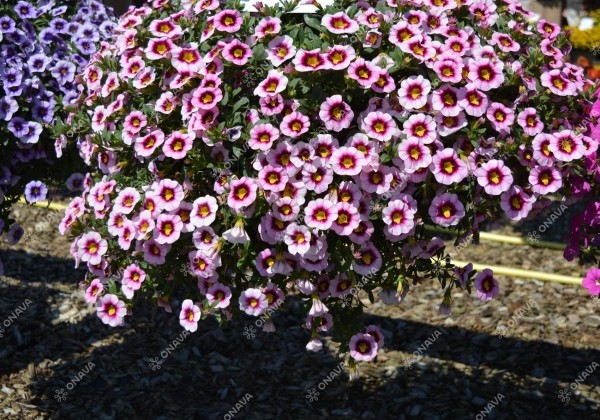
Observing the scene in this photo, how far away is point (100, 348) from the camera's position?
5203mm

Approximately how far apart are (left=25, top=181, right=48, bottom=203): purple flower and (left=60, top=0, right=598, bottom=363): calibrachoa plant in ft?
3.04

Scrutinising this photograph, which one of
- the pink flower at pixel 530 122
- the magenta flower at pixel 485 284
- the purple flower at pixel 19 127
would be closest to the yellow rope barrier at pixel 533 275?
the magenta flower at pixel 485 284

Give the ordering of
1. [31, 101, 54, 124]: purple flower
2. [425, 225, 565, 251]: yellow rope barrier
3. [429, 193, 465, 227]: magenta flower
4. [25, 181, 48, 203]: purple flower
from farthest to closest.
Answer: [425, 225, 565, 251]: yellow rope barrier < [25, 181, 48, 203]: purple flower < [31, 101, 54, 124]: purple flower < [429, 193, 465, 227]: magenta flower

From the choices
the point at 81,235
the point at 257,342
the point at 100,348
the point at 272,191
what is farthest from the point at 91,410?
the point at 272,191

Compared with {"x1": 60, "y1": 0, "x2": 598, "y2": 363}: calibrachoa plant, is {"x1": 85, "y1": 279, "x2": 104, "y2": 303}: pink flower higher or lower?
lower

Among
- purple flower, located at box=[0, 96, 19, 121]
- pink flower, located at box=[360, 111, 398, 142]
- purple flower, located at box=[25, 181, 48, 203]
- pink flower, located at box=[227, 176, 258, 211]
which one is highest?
pink flower, located at box=[360, 111, 398, 142]

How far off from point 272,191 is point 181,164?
19.6 inches

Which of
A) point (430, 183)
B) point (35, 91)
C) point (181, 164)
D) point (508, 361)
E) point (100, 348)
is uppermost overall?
point (430, 183)

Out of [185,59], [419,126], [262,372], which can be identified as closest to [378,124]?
[419,126]

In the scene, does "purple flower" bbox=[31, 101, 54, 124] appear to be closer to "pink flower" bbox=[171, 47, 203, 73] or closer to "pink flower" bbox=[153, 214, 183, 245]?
"pink flower" bbox=[171, 47, 203, 73]

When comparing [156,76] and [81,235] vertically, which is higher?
[156,76]

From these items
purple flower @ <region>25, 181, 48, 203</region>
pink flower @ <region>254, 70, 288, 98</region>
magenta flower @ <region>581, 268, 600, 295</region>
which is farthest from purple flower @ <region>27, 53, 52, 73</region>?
magenta flower @ <region>581, 268, 600, 295</region>

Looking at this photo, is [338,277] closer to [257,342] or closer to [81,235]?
[81,235]

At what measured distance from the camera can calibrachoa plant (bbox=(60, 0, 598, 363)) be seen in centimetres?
296
